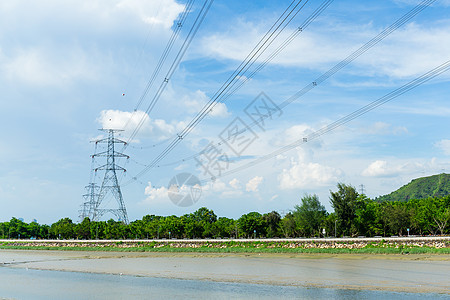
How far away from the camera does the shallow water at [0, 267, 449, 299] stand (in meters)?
23.2

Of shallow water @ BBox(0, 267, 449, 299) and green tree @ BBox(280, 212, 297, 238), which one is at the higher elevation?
green tree @ BBox(280, 212, 297, 238)

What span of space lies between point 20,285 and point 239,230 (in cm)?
8230

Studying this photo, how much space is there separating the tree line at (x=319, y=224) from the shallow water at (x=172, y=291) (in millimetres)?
61812

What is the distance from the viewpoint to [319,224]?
345ft

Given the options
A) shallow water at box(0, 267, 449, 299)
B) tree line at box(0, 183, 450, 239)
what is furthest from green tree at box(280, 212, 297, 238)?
shallow water at box(0, 267, 449, 299)

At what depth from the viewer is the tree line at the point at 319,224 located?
9531 centimetres

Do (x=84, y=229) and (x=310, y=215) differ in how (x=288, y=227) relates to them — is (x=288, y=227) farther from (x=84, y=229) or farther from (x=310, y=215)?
(x=84, y=229)

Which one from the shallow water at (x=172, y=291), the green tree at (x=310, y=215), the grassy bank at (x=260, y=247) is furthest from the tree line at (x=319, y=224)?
the shallow water at (x=172, y=291)

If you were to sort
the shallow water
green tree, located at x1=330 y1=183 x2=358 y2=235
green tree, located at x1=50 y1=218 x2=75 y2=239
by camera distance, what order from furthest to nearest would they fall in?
green tree, located at x1=50 y1=218 x2=75 y2=239
green tree, located at x1=330 y1=183 x2=358 y2=235
the shallow water

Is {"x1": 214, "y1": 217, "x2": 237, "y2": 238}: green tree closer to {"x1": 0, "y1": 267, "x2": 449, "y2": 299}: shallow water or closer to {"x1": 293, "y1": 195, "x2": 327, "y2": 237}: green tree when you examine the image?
{"x1": 293, "y1": 195, "x2": 327, "y2": 237}: green tree

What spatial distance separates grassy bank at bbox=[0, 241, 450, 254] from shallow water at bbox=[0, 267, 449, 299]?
110 feet

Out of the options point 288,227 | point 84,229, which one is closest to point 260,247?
point 288,227

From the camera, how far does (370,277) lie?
31125mm

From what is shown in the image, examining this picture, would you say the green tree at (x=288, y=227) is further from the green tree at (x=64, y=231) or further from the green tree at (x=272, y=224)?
the green tree at (x=64, y=231)
